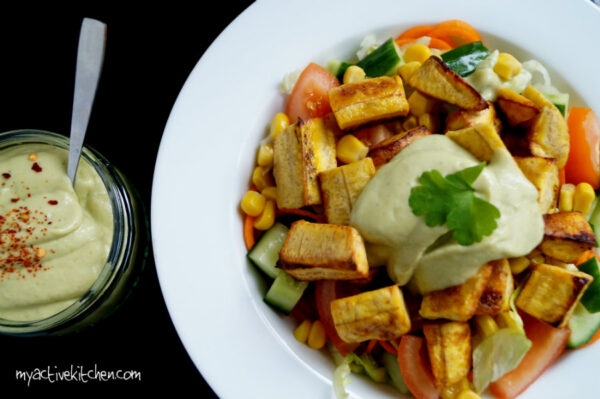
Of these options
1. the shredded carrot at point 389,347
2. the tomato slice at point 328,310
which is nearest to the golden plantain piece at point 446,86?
the tomato slice at point 328,310

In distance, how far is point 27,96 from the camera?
165 inches

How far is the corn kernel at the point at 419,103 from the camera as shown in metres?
3.41

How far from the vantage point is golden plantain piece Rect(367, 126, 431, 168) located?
10.5ft

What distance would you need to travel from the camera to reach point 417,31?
3758 mm

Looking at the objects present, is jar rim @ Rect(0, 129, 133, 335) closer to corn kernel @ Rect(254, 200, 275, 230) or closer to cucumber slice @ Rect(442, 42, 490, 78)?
corn kernel @ Rect(254, 200, 275, 230)

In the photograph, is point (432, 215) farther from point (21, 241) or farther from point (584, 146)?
point (21, 241)

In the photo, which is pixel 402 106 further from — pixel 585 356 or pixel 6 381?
pixel 6 381

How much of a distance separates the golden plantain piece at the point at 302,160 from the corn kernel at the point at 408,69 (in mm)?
709

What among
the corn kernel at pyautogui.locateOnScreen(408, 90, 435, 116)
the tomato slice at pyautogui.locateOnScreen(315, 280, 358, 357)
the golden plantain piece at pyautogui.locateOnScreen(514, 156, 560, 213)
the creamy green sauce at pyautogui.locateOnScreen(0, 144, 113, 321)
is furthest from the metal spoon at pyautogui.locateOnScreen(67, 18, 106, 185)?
the golden plantain piece at pyautogui.locateOnScreen(514, 156, 560, 213)

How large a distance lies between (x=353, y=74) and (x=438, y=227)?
4.16 feet

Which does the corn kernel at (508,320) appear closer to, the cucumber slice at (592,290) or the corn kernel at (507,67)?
the cucumber slice at (592,290)

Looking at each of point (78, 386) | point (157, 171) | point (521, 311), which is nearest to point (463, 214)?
point (521, 311)

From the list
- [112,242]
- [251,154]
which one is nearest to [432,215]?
[251,154]

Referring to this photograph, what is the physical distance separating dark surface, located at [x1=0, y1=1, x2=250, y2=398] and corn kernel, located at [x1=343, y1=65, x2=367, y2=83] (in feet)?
4.11
